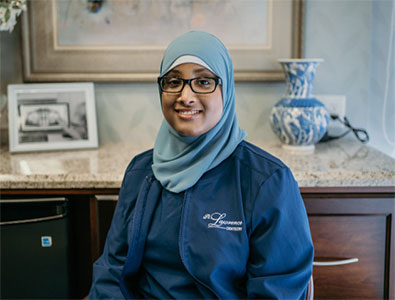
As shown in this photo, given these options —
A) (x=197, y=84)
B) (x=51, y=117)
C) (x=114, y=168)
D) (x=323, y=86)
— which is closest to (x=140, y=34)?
(x=51, y=117)

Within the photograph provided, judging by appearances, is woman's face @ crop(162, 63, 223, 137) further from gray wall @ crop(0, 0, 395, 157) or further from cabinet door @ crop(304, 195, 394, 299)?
gray wall @ crop(0, 0, 395, 157)

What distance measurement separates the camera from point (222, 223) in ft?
4.02

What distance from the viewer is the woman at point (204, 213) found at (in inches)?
46.7

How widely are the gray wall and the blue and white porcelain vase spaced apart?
28cm

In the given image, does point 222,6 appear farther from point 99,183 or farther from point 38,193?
point 38,193

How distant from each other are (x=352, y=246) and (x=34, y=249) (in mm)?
1110

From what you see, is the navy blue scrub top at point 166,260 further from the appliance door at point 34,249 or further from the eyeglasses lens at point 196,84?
the appliance door at point 34,249

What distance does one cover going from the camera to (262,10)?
2.14 meters

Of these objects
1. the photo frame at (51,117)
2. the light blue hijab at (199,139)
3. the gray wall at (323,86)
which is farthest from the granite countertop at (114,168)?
the light blue hijab at (199,139)

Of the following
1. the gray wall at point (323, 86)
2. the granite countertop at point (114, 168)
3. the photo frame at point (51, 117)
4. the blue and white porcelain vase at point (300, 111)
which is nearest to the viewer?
the granite countertop at point (114, 168)

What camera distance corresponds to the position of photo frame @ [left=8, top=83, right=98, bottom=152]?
2.06 metres

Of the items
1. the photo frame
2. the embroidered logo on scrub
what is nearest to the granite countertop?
the photo frame

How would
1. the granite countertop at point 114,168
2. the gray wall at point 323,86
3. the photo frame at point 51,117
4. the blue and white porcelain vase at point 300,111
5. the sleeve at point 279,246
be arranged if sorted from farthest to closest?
the gray wall at point 323,86 < the photo frame at point 51,117 < the blue and white porcelain vase at point 300,111 < the granite countertop at point 114,168 < the sleeve at point 279,246

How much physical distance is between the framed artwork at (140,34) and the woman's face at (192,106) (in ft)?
2.98
